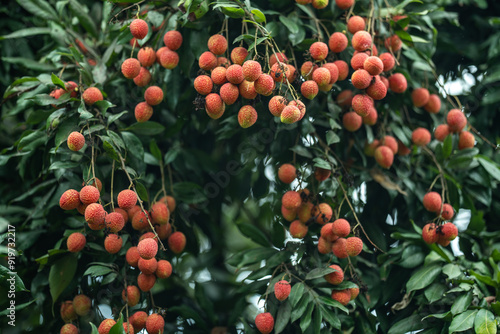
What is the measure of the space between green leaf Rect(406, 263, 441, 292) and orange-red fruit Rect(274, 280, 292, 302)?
355 millimetres

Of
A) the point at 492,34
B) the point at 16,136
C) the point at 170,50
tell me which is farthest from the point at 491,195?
the point at 16,136

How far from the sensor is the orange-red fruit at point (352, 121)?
1552 mm

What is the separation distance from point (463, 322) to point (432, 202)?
364 mm

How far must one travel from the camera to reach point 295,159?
1.55 meters

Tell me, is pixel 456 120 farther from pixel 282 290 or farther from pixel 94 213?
pixel 94 213

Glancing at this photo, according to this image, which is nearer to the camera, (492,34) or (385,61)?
(385,61)

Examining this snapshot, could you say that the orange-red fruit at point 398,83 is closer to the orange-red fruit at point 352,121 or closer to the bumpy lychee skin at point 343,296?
the orange-red fruit at point 352,121

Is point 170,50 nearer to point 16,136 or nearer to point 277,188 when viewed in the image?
point 277,188

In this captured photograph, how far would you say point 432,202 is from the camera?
5.14 feet

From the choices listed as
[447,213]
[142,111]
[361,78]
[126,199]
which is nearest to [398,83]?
Answer: [361,78]

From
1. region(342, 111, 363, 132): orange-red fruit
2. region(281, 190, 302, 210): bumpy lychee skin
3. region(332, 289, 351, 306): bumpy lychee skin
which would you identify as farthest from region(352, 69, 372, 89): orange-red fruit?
region(332, 289, 351, 306): bumpy lychee skin

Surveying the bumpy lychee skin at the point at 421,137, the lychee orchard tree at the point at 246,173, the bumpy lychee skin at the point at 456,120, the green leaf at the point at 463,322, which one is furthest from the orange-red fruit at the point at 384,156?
the green leaf at the point at 463,322

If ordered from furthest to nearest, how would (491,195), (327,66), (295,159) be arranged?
(491,195) < (295,159) < (327,66)

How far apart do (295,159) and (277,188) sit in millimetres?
170
